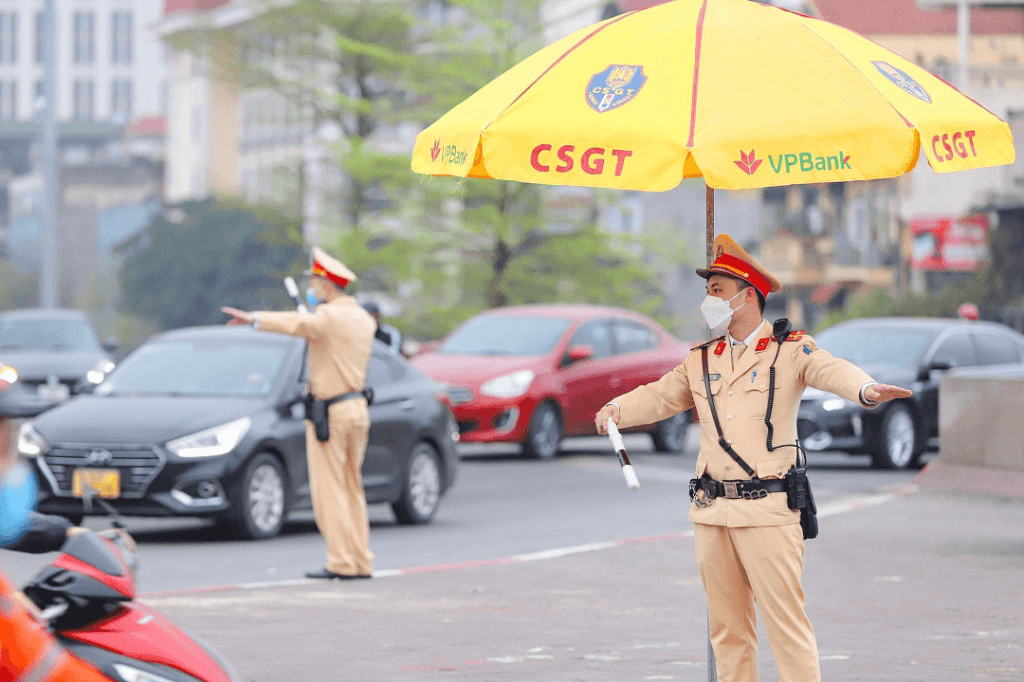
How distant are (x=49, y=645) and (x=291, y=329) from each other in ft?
23.0

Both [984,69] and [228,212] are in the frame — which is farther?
[228,212]

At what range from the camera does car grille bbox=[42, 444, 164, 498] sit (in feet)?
42.3

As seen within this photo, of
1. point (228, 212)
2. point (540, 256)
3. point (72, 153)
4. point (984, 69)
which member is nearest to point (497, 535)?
point (540, 256)

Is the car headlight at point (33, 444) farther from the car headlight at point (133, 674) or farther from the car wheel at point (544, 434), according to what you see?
the car headlight at point (133, 674)

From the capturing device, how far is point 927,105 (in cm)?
655

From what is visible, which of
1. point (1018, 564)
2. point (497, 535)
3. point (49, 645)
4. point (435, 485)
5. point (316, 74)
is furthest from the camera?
point (316, 74)

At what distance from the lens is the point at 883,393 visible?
580 cm

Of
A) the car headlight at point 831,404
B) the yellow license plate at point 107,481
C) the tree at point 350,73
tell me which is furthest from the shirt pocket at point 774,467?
the tree at point 350,73

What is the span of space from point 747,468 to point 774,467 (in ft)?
0.29

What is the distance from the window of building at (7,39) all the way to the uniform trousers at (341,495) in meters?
147

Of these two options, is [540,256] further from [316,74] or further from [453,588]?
[453,588]

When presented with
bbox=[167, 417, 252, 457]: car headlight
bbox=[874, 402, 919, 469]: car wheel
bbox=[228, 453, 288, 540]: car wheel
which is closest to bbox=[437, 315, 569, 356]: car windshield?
bbox=[874, 402, 919, 469]: car wheel

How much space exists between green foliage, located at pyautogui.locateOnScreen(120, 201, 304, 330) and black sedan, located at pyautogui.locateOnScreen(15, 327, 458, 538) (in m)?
73.7

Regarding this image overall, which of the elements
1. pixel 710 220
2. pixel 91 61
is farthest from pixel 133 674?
pixel 91 61
